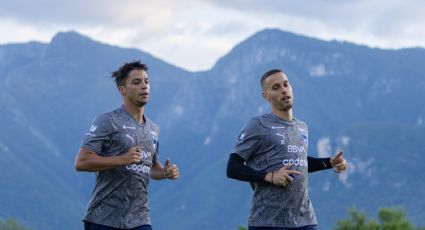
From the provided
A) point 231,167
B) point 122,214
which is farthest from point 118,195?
point 231,167

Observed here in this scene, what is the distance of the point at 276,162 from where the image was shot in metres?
13.1

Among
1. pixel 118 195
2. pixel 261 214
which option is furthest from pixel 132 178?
pixel 261 214

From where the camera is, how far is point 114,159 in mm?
12766

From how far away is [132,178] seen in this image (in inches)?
515

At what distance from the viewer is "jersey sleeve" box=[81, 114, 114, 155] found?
42.9 feet

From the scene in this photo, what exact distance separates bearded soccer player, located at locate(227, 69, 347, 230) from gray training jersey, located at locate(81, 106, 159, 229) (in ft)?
2.71

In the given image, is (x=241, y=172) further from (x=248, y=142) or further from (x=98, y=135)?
(x=98, y=135)

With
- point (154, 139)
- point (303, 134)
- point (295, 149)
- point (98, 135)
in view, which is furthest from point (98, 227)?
point (303, 134)

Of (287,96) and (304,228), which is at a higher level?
(287,96)

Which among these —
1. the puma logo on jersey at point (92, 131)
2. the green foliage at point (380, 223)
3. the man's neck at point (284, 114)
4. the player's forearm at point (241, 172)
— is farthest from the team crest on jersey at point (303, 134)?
the green foliage at point (380, 223)

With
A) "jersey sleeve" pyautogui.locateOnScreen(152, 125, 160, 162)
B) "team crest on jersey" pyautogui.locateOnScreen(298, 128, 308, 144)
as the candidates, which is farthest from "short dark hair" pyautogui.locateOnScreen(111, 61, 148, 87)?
"team crest on jersey" pyautogui.locateOnScreen(298, 128, 308, 144)

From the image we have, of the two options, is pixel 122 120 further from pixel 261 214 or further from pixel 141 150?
pixel 261 214

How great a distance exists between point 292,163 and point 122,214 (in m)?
A: 1.62

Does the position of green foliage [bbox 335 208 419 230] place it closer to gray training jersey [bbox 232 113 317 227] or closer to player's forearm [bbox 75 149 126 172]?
gray training jersey [bbox 232 113 317 227]
